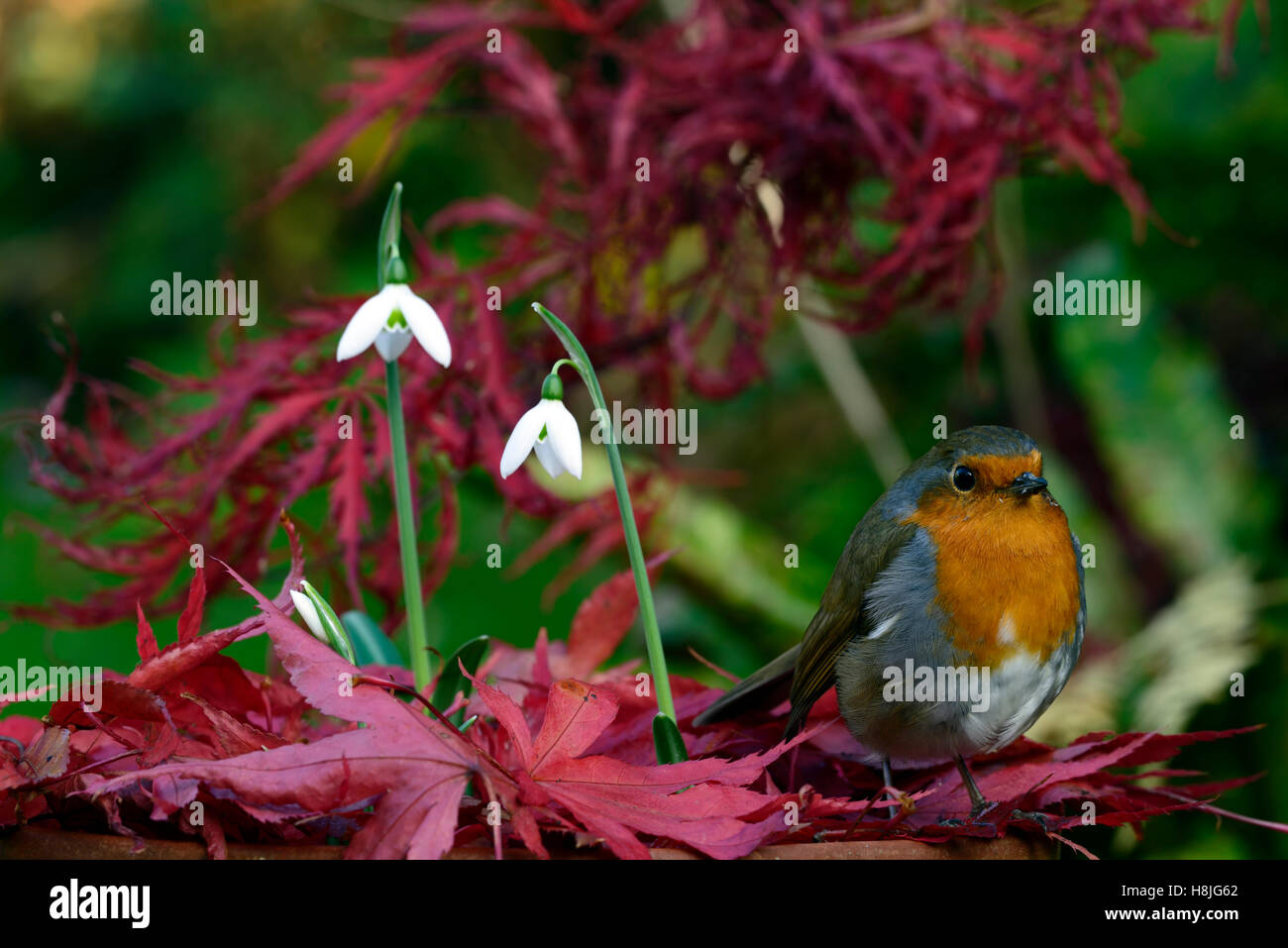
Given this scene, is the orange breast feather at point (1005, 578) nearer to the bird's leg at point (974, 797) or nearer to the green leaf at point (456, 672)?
the bird's leg at point (974, 797)

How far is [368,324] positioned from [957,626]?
0.40 m

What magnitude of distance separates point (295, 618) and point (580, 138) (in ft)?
2.14

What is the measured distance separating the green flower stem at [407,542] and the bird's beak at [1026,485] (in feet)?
1.23

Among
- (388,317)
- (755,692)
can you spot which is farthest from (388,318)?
(755,692)

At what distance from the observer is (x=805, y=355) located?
2.27 meters

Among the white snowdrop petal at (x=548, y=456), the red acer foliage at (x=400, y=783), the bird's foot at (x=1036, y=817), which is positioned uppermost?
the white snowdrop petal at (x=548, y=456)

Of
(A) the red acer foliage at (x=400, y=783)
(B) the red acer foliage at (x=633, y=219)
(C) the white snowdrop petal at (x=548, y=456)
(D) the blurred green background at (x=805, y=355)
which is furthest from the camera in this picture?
(D) the blurred green background at (x=805, y=355)

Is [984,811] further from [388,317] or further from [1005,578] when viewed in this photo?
[388,317]

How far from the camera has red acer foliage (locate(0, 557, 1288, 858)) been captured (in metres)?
0.53

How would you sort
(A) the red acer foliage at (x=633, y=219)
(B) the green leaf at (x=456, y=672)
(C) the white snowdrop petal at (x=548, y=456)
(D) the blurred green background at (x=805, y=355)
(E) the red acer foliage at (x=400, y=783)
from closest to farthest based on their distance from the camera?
(E) the red acer foliage at (x=400, y=783) → (C) the white snowdrop petal at (x=548, y=456) → (B) the green leaf at (x=456, y=672) → (A) the red acer foliage at (x=633, y=219) → (D) the blurred green background at (x=805, y=355)

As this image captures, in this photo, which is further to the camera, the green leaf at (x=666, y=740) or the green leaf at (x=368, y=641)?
the green leaf at (x=368, y=641)

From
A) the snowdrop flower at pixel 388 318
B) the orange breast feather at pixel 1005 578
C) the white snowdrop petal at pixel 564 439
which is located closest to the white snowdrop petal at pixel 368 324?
the snowdrop flower at pixel 388 318

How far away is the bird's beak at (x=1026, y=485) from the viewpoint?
29.0 inches

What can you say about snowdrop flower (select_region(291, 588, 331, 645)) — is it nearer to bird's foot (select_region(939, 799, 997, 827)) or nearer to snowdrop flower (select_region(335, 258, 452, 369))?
snowdrop flower (select_region(335, 258, 452, 369))
